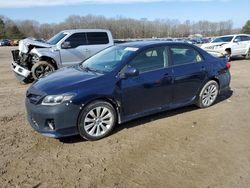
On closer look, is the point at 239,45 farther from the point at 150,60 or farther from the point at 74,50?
the point at 150,60

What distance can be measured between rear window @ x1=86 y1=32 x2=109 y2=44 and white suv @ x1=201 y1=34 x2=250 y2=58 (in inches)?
277

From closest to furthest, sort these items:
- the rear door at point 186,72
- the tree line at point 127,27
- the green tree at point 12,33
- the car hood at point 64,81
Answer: the car hood at point 64,81
the rear door at point 186,72
the green tree at point 12,33
the tree line at point 127,27

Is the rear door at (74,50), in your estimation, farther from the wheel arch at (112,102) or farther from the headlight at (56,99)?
the headlight at (56,99)

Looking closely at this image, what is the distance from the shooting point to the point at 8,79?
34.5ft

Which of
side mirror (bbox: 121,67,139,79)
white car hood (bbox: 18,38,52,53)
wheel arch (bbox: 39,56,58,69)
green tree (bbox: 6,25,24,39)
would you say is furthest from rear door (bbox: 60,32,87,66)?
green tree (bbox: 6,25,24,39)

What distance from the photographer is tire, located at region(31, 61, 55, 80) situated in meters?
8.91

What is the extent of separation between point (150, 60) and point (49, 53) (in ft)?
17.6

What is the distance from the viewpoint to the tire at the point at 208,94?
5.91 m

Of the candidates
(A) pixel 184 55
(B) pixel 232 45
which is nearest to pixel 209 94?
(A) pixel 184 55

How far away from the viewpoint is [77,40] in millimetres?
10156

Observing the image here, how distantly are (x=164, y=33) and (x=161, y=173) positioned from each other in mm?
109484


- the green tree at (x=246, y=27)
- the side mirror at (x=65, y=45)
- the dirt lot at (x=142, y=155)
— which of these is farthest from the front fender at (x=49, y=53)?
the green tree at (x=246, y=27)

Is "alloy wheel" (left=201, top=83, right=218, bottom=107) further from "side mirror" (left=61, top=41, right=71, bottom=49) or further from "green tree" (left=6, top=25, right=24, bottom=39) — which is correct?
"green tree" (left=6, top=25, right=24, bottom=39)

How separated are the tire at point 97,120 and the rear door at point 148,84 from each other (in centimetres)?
30
